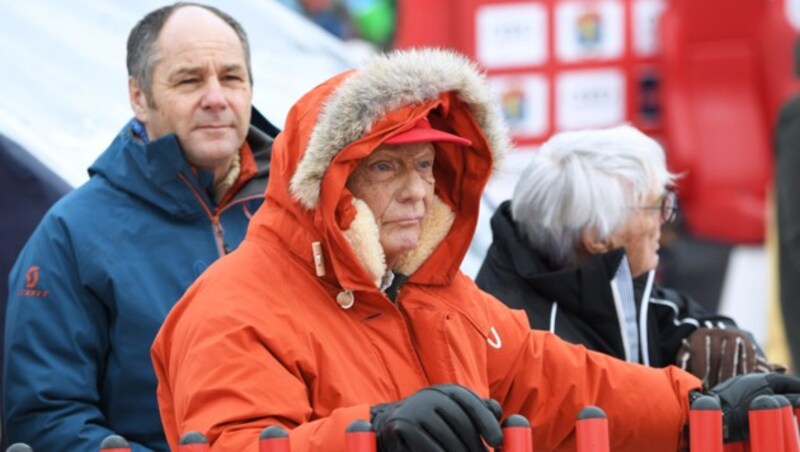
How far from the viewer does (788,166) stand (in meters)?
7.48

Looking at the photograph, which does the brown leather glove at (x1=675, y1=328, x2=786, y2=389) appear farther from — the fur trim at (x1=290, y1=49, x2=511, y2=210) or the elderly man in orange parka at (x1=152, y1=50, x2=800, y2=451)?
the fur trim at (x1=290, y1=49, x2=511, y2=210)

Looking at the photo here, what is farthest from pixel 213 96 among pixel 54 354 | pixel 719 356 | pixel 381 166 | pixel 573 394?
pixel 719 356

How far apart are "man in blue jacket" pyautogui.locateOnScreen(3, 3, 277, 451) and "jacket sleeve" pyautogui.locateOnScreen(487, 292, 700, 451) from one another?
65 cm

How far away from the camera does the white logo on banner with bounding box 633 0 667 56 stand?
432 inches

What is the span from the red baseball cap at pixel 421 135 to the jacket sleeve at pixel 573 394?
43 cm

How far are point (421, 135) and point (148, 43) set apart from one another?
0.95 m

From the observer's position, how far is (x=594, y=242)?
14.2 ft

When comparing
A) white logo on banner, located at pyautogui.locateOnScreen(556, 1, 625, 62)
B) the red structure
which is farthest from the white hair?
white logo on banner, located at pyautogui.locateOnScreen(556, 1, 625, 62)

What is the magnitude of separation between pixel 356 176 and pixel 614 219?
1.08 m

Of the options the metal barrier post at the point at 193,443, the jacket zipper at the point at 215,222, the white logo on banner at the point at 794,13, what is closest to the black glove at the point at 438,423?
the metal barrier post at the point at 193,443

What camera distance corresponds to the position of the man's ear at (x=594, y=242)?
14.2 feet

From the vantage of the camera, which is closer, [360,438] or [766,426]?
[360,438]

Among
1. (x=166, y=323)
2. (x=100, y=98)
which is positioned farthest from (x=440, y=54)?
(x=100, y=98)

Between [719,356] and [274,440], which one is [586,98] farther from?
[274,440]
